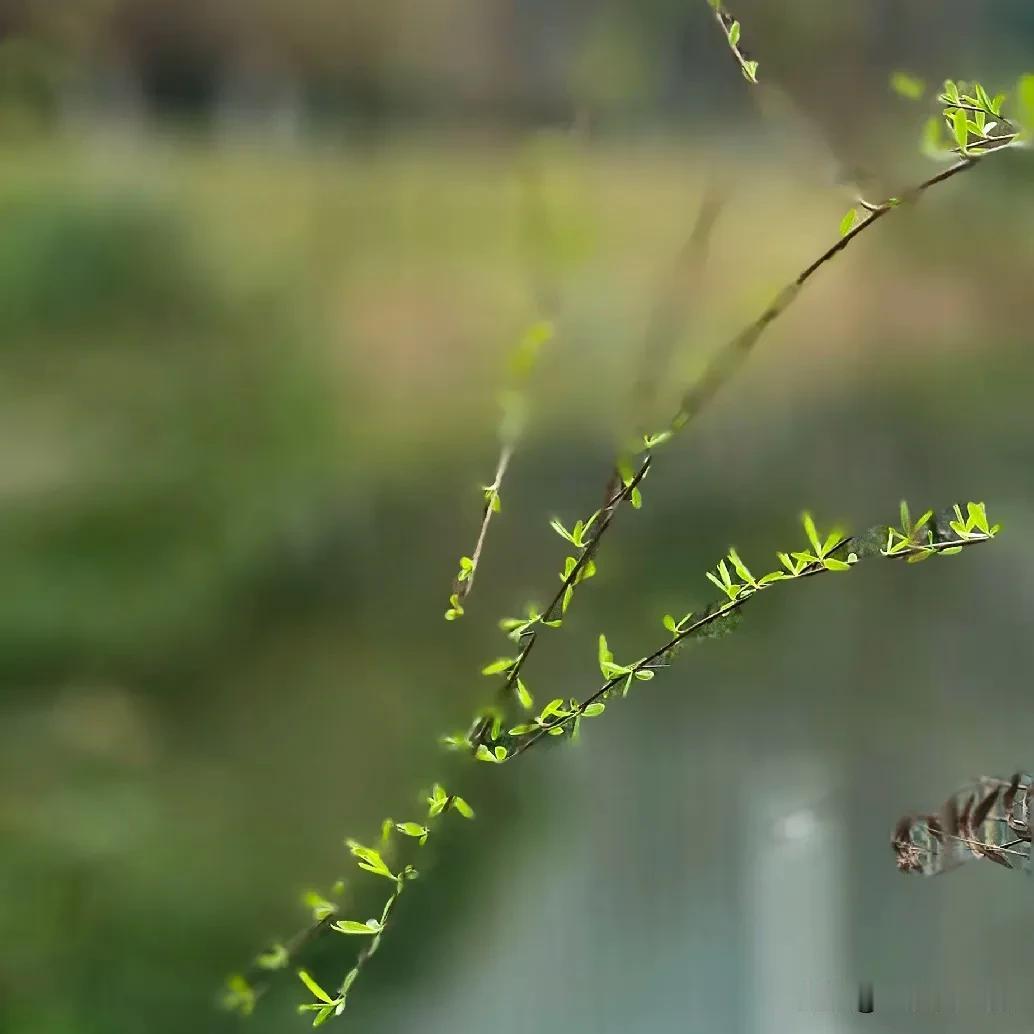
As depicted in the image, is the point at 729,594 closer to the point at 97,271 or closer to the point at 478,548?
the point at 478,548

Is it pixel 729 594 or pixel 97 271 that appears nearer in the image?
pixel 729 594

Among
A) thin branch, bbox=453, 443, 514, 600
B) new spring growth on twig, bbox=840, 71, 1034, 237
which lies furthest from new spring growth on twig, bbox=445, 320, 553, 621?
new spring growth on twig, bbox=840, 71, 1034, 237

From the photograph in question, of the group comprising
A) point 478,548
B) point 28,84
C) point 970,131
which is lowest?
point 478,548

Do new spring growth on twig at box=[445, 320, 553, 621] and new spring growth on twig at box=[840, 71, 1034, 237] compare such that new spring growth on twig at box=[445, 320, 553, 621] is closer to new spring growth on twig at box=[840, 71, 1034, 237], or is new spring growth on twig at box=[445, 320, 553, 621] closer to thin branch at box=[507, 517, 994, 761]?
thin branch at box=[507, 517, 994, 761]

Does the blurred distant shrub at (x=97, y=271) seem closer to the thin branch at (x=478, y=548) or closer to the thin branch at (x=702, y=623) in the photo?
the thin branch at (x=478, y=548)

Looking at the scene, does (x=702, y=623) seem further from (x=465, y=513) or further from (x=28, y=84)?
(x=28, y=84)

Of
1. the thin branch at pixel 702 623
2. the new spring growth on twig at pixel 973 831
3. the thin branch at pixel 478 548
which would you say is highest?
the thin branch at pixel 478 548

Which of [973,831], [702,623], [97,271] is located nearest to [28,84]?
[97,271]

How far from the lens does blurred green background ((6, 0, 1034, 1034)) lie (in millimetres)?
603

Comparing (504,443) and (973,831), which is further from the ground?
(504,443)

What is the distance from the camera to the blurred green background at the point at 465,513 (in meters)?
0.60

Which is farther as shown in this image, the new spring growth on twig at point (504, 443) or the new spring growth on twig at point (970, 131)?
the new spring growth on twig at point (504, 443)

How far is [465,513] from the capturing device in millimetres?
622

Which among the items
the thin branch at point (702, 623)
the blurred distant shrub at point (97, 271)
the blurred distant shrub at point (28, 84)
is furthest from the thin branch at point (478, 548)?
the blurred distant shrub at point (28, 84)
